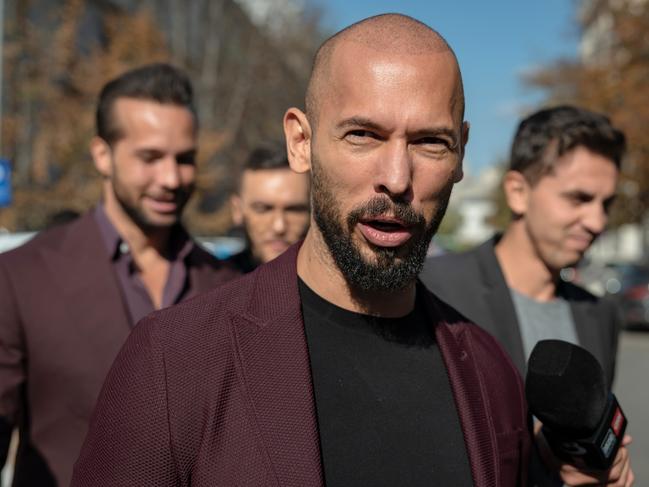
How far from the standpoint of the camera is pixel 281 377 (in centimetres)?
177

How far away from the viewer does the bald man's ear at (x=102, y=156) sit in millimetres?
3379

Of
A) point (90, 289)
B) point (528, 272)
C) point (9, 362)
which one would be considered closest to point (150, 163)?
point (90, 289)

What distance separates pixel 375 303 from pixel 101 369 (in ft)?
4.08

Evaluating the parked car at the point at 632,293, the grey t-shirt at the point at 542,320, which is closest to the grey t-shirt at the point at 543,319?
the grey t-shirt at the point at 542,320

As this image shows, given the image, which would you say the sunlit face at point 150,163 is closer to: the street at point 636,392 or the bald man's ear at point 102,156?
the bald man's ear at point 102,156

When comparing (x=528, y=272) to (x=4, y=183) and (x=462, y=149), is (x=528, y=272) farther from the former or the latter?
(x=4, y=183)

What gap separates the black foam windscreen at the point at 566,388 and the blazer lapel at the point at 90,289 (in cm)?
148

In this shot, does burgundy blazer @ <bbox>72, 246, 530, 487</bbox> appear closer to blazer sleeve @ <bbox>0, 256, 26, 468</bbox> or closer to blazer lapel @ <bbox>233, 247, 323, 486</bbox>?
blazer lapel @ <bbox>233, 247, 323, 486</bbox>

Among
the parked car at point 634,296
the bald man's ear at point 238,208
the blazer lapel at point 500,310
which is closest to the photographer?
the blazer lapel at point 500,310

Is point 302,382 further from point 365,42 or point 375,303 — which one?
point 365,42

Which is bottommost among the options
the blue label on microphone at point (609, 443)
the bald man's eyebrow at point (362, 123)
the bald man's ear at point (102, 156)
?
the blue label on microphone at point (609, 443)

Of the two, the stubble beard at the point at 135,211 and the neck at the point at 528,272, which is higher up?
the stubble beard at the point at 135,211

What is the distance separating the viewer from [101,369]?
2814 millimetres

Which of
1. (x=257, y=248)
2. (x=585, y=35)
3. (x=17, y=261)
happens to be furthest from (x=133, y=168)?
(x=585, y=35)
